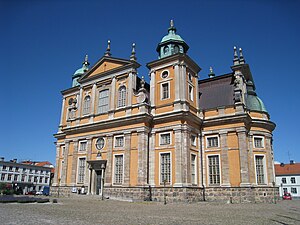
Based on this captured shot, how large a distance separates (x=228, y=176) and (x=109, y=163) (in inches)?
497

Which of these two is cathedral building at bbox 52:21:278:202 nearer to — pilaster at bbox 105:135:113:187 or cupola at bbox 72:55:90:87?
pilaster at bbox 105:135:113:187

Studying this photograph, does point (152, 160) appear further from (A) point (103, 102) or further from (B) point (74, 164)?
(B) point (74, 164)

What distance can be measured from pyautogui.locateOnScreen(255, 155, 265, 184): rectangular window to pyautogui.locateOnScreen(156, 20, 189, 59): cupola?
51.3ft

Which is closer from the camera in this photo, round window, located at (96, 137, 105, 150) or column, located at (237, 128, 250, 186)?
column, located at (237, 128, 250, 186)

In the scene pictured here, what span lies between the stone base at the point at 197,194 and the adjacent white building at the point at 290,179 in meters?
38.0

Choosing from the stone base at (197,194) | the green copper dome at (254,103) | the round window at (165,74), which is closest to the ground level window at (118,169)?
the stone base at (197,194)

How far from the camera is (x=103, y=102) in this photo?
33.7 metres

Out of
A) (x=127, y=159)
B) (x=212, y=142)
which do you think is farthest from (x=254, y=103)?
(x=127, y=159)

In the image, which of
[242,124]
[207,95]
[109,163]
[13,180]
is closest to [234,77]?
[207,95]

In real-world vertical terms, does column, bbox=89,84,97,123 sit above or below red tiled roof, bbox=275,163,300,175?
above

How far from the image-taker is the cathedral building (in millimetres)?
26891

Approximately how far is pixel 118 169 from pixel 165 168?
542 cm

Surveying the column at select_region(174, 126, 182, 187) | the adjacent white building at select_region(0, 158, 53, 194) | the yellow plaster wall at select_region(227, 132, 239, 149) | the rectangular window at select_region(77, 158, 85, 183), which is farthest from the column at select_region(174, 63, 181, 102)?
the adjacent white building at select_region(0, 158, 53, 194)

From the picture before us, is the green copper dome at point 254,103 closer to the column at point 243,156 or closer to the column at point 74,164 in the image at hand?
the column at point 243,156
